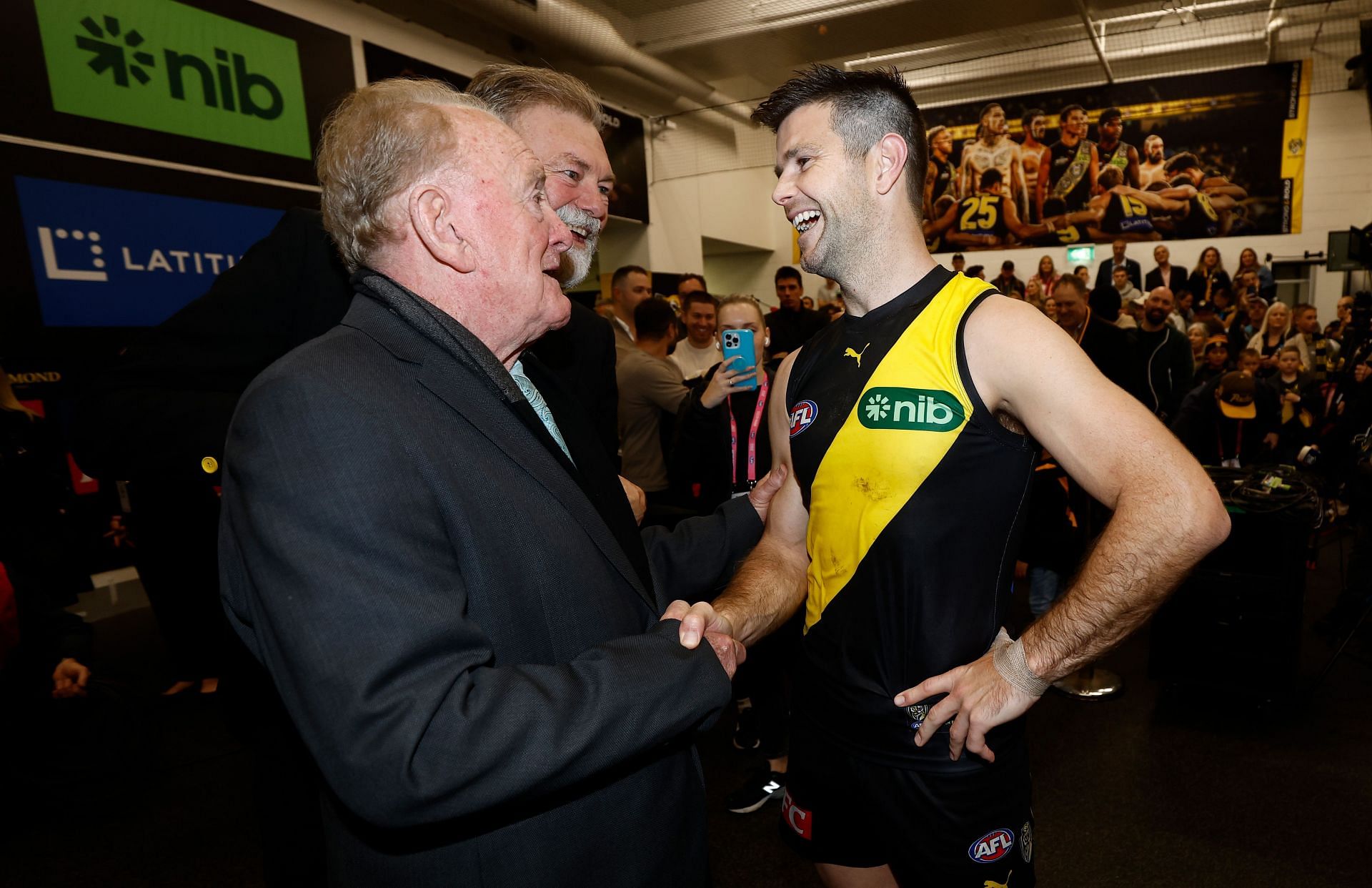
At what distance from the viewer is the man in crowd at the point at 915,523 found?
1162mm

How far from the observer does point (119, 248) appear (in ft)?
14.4

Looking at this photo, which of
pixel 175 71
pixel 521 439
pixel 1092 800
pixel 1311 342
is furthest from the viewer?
pixel 1311 342

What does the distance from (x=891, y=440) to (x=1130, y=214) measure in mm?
10972

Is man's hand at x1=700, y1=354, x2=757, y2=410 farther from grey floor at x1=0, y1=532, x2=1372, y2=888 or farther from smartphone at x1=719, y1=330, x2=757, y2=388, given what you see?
grey floor at x1=0, y1=532, x2=1372, y2=888

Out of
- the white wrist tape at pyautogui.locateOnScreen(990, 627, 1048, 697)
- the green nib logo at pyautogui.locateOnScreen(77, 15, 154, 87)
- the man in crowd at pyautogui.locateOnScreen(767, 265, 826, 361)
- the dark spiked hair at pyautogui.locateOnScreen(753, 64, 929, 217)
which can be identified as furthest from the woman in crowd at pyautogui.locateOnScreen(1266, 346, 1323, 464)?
the green nib logo at pyautogui.locateOnScreen(77, 15, 154, 87)

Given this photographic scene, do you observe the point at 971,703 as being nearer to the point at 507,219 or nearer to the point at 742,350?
the point at 507,219

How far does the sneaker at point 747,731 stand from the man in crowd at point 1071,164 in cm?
988

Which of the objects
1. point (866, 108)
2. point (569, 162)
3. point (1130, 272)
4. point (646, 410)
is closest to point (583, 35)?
point (646, 410)

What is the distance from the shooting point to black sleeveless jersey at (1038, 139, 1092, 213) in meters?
10.1

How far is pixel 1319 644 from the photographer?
3.88 metres

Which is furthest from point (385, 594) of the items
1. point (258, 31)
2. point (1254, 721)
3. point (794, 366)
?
point (258, 31)

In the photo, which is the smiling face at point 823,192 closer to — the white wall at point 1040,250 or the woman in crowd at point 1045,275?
the white wall at point 1040,250

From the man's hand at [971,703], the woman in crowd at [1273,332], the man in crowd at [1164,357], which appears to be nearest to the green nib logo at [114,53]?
the man's hand at [971,703]

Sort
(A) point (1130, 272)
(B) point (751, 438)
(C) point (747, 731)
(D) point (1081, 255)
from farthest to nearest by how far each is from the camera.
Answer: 1. (D) point (1081, 255)
2. (A) point (1130, 272)
3. (C) point (747, 731)
4. (B) point (751, 438)
